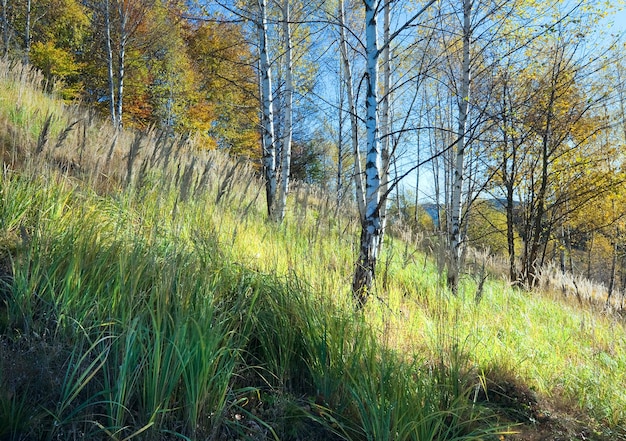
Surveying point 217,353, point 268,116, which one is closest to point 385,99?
point 268,116

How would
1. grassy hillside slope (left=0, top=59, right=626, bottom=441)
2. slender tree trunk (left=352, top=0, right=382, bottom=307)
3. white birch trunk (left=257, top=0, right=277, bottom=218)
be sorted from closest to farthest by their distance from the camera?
grassy hillside slope (left=0, top=59, right=626, bottom=441), slender tree trunk (left=352, top=0, right=382, bottom=307), white birch trunk (left=257, top=0, right=277, bottom=218)

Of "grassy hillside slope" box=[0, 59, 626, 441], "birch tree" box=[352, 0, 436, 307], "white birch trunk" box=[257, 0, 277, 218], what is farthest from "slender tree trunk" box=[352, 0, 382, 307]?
"white birch trunk" box=[257, 0, 277, 218]

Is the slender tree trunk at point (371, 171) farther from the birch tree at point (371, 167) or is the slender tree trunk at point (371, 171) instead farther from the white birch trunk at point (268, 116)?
the white birch trunk at point (268, 116)

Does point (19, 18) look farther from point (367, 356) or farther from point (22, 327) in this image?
point (367, 356)

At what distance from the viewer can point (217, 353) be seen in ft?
5.49

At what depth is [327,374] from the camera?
6.38ft

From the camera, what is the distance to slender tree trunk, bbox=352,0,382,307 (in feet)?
9.77

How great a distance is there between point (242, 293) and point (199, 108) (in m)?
18.3

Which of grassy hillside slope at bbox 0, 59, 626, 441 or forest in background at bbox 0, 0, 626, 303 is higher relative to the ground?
forest in background at bbox 0, 0, 626, 303

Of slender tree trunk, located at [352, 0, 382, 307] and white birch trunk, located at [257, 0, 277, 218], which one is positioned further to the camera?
white birch trunk, located at [257, 0, 277, 218]

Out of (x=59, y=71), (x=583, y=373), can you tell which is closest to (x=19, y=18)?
(x=59, y=71)

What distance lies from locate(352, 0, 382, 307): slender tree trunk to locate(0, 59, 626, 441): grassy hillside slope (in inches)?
9.3

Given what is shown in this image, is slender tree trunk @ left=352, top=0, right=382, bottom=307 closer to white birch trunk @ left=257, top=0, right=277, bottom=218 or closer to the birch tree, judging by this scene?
the birch tree

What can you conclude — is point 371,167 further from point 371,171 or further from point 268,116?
point 268,116
